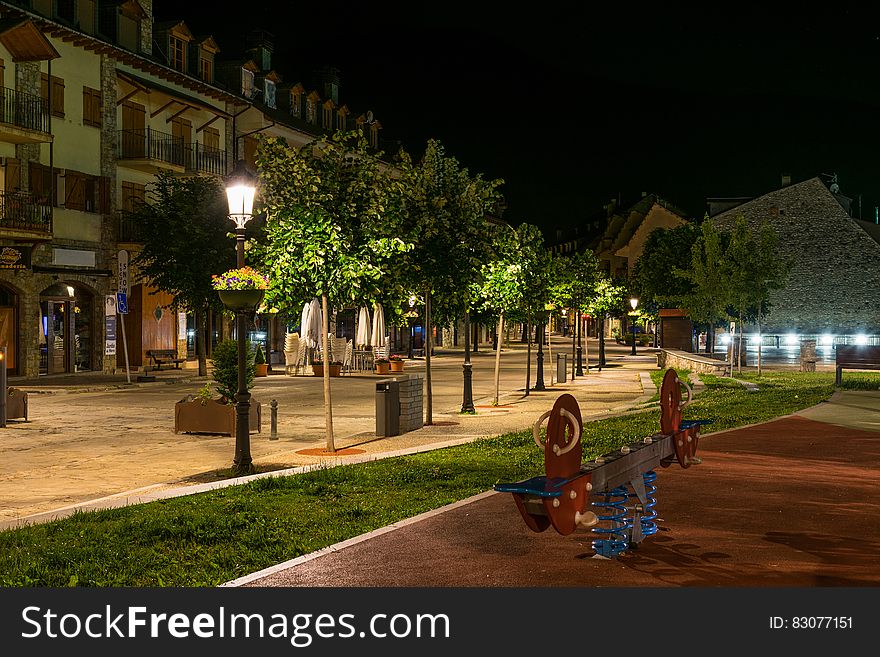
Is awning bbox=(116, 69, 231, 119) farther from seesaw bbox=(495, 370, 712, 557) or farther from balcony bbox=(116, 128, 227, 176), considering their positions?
seesaw bbox=(495, 370, 712, 557)

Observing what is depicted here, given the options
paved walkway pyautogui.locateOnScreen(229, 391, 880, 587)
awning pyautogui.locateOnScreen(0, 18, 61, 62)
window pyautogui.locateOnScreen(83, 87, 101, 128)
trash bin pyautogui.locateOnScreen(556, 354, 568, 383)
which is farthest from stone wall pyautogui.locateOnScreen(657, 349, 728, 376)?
awning pyautogui.locateOnScreen(0, 18, 61, 62)

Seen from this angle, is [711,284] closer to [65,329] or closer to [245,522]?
[65,329]

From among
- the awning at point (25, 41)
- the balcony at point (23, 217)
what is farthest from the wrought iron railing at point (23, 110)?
the balcony at point (23, 217)

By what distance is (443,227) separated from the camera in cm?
2048

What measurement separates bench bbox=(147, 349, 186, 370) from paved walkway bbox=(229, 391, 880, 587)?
103 ft

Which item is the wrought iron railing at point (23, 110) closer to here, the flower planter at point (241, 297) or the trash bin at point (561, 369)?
the trash bin at point (561, 369)

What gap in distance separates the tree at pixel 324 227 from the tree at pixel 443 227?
3.84 metres

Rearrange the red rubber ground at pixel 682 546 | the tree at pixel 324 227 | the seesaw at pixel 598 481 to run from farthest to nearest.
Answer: the tree at pixel 324 227 < the red rubber ground at pixel 682 546 < the seesaw at pixel 598 481

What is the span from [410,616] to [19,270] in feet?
102

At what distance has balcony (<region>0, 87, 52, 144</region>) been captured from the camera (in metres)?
32.6

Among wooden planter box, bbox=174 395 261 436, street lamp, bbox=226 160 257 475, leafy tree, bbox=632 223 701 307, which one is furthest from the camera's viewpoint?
leafy tree, bbox=632 223 701 307

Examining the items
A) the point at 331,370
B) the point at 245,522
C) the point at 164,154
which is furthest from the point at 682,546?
the point at 164,154

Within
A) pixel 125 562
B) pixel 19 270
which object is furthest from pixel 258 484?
pixel 19 270

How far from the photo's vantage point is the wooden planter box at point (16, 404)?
20.0 meters
